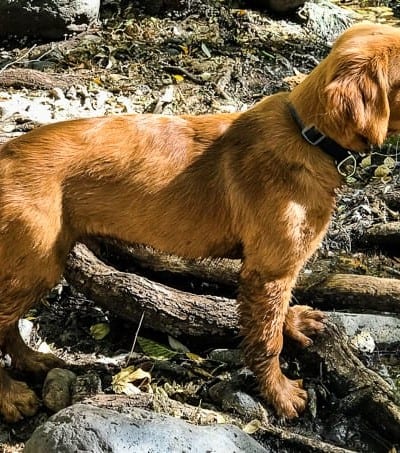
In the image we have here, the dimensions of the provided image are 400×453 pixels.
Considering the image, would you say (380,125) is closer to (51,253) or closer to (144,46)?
(51,253)

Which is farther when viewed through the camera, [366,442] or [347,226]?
[347,226]

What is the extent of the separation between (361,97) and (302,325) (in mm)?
1792

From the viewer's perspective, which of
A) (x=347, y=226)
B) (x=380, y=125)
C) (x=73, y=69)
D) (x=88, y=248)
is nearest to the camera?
(x=380, y=125)

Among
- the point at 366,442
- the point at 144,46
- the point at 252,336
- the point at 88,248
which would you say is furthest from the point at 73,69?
the point at 366,442

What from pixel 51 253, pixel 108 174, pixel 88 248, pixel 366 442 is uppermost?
pixel 108 174

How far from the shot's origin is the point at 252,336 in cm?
455

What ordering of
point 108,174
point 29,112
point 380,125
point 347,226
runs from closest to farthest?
point 380,125 → point 108,174 → point 347,226 → point 29,112

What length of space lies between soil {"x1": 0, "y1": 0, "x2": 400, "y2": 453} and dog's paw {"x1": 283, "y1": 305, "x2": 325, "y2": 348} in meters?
0.21

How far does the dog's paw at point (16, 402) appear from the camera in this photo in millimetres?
4625

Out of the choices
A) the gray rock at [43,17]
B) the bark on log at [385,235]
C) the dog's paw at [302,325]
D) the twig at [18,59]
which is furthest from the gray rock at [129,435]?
the gray rock at [43,17]

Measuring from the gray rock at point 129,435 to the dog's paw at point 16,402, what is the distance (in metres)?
0.62

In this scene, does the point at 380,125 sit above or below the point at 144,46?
above

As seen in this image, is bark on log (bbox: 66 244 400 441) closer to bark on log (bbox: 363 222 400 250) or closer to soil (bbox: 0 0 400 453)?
soil (bbox: 0 0 400 453)

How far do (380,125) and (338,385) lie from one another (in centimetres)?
174
